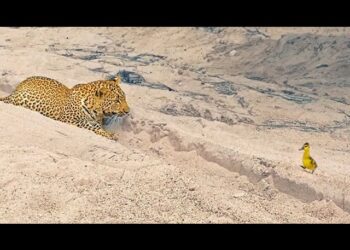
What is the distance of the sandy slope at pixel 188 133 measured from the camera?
546 cm

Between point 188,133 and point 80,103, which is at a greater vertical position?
point 80,103

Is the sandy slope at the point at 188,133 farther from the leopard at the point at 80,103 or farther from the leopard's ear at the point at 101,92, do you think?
the leopard's ear at the point at 101,92

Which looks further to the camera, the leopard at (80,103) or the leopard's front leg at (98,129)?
the leopard at (80,103)

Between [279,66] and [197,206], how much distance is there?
10032 mm

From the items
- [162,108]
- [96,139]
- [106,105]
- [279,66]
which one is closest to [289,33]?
[279,66]

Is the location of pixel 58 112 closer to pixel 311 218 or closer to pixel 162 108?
pixel 162 108

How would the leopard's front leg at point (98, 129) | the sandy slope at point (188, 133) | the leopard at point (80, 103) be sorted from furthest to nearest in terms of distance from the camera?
the leopard at point (80, 103)
the leopard's front leg at point (98, 129)
the sandy slope at point (188, 133)

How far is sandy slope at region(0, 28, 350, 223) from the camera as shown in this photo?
5461 mm

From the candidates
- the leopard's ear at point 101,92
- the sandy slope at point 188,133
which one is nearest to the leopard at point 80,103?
the leopard's ear at point 101,92

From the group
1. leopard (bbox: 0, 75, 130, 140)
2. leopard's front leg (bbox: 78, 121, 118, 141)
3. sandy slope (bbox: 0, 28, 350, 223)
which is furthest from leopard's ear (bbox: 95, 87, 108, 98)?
sandy slope (bbox: 0, 28, 350, 223)

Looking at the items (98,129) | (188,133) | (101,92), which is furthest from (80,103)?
(188,133)

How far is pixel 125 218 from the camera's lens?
508cm

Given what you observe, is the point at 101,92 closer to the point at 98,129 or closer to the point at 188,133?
the point at 98,129

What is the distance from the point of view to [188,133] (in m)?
8.93
